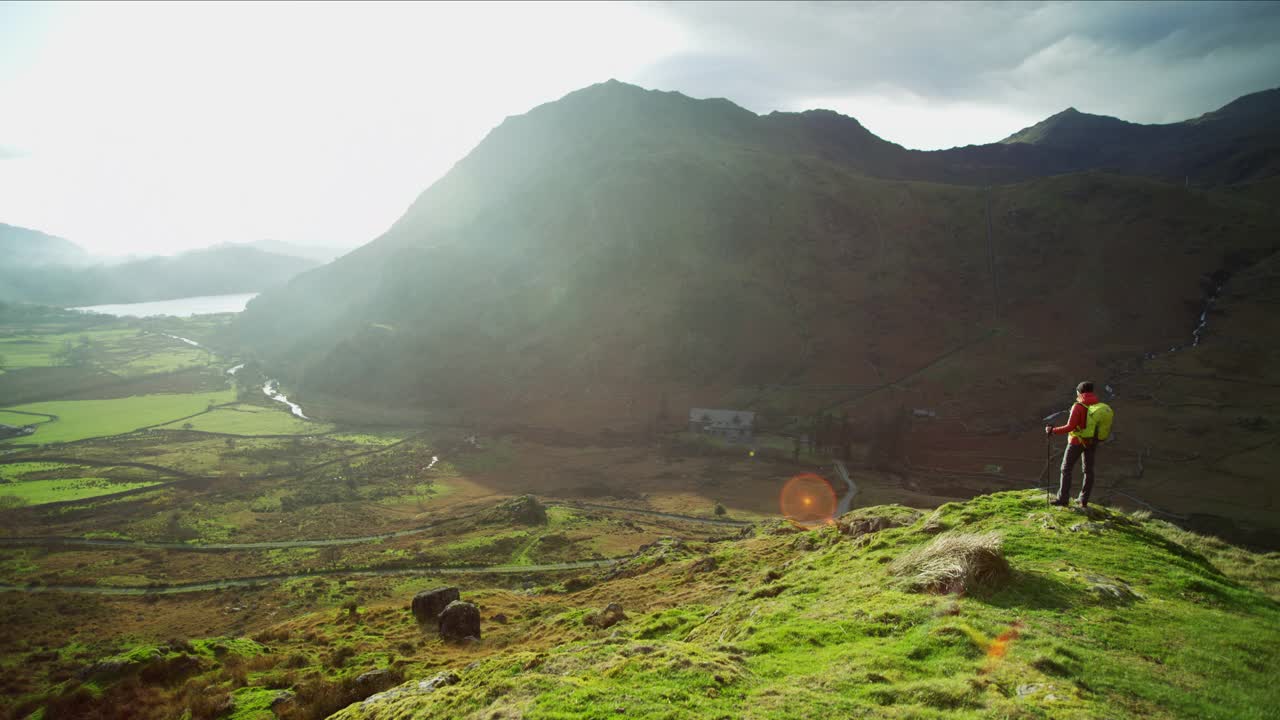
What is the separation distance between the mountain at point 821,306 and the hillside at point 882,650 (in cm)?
6416

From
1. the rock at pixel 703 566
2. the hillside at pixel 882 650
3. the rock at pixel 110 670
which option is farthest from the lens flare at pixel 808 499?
the rock at pixel 110 670

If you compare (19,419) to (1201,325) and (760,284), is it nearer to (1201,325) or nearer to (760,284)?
(760,284)

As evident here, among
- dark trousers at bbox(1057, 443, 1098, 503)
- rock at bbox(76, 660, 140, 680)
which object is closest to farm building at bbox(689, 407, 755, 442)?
dark trousers at bbox(1057, 443, 1098, 503)

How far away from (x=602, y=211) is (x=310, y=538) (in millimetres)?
122643

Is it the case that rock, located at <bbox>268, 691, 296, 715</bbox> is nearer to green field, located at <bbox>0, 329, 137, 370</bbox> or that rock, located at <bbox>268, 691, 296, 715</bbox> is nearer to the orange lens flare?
the orange lens flare

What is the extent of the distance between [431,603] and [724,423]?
7104 centimetres

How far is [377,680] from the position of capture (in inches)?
758

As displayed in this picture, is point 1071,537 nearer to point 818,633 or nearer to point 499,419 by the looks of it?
point 818,633

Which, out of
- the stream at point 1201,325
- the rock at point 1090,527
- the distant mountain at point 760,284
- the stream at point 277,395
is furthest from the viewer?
the stream at point 277,395

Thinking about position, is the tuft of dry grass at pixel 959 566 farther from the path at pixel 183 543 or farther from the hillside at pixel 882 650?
the path at pixel 183 543

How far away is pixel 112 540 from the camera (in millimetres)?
54906

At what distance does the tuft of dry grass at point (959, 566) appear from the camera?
12750 mm

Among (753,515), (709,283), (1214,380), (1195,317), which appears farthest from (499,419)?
(1195,317)

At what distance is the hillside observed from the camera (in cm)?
920
